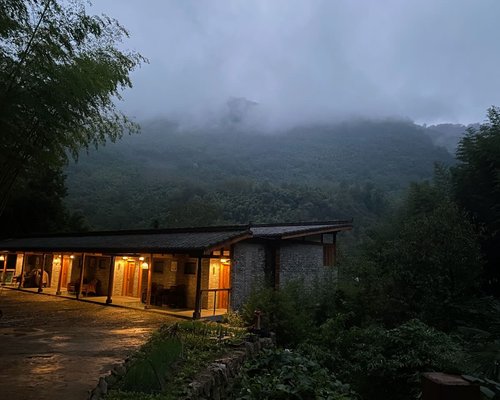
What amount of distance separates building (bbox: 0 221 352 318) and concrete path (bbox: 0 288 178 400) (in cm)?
176

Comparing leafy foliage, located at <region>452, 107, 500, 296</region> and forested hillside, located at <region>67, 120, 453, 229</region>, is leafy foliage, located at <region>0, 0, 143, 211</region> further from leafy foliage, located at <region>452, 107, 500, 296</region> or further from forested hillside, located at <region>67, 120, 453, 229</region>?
forested hillside, located at <region>67, 120, 453, 229</region>

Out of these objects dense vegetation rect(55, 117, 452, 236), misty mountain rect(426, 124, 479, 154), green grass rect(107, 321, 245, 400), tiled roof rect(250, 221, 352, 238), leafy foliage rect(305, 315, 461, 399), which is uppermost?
misty mountain rect(426, 124, 479, 154)

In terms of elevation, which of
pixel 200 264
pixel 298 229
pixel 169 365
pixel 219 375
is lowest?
pixel 219 375

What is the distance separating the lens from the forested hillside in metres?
42.2

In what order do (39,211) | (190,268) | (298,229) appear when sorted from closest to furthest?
(190,268), (298,229), (39,211)

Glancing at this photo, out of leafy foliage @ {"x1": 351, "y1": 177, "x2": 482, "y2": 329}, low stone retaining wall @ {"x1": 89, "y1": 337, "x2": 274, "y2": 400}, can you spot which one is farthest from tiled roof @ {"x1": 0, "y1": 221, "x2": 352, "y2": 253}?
low stone retaining wall @ {"x1": 89, "y1": 337, "x2": 274, "y2": 400}

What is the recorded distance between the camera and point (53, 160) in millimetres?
8070

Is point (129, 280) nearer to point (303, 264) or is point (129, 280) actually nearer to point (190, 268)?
point (190, 268)

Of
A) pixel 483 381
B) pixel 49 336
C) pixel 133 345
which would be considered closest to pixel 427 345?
pixel 133 345

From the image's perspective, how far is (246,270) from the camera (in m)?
13.2

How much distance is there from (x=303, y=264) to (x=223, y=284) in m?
3.30

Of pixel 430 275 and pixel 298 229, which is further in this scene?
pixel 298 229

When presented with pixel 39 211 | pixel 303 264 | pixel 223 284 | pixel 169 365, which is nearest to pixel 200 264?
pixel 223 284

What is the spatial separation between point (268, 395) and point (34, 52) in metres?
6.69
